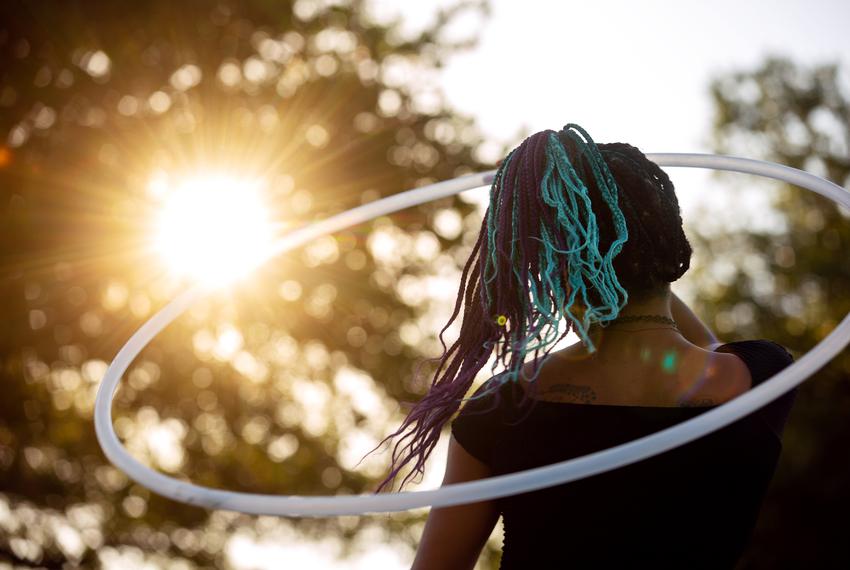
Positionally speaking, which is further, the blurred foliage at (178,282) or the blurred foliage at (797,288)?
the blurred foliage at (797,288)

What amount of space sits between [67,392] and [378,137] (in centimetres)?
538

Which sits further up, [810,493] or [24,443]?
[810,493]

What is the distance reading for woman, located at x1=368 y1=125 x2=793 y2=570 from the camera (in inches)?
79.2

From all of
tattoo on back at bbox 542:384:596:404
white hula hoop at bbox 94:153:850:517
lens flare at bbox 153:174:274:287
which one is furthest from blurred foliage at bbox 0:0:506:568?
tattoo on back at bbox 542:384:596:404

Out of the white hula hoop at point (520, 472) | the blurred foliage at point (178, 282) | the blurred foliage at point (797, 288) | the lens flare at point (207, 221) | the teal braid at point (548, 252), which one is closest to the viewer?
the white hula hoop at point (520, 472)

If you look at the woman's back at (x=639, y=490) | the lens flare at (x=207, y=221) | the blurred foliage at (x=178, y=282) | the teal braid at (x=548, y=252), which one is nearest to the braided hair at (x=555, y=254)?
the teal braid at (x=548, y=252)

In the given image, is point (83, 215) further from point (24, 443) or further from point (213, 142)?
point (24, 443)

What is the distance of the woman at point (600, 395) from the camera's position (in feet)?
6.60

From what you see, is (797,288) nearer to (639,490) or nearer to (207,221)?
(207,221)

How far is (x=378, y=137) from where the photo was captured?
36.0 feet

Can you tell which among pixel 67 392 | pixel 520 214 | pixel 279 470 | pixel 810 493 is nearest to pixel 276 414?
pixel 279 470

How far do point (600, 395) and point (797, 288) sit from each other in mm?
20556

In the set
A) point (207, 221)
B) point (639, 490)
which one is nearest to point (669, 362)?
point (639, 490)

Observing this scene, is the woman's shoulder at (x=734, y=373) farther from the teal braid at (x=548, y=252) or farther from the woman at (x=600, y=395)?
the teal braid at (x=548, y=252)
